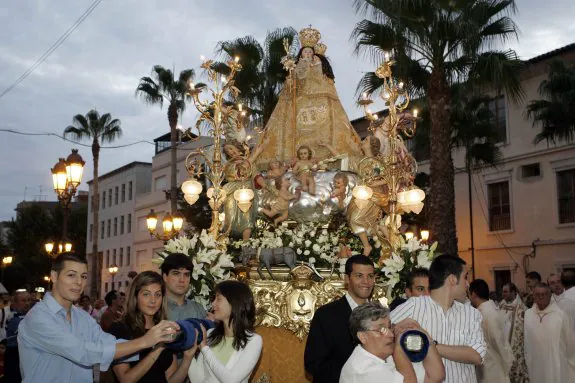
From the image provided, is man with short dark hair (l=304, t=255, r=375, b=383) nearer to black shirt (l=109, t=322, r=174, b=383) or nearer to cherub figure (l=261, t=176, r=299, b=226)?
black shirt (l=109, t=322, r=174, b=383)

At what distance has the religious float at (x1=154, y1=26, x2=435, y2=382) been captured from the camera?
945cm

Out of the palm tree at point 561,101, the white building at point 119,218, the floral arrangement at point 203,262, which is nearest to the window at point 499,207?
the palm tree at point 561,101

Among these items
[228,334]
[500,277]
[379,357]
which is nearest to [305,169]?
[228,334]

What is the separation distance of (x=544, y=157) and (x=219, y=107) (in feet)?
70.0

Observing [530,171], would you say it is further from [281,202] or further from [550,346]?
[550,346]

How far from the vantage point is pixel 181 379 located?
5258 mm

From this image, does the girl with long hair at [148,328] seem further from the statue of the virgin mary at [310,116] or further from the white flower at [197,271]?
the statue of the virgin mary at [310,116]

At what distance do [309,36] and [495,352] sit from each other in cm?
709

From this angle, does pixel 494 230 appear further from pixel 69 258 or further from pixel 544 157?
pixel 69 258

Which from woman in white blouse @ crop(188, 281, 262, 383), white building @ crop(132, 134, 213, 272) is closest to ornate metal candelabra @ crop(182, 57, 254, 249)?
woman in white blouse @ crop(188, 281, 262, 383)

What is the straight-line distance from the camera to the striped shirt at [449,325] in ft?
16.6

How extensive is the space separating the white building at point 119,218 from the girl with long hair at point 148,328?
50.3 metres

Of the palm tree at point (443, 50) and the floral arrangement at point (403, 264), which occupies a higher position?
the palm tree at point (443, 50)

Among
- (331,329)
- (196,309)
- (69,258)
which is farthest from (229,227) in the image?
(69,258)
